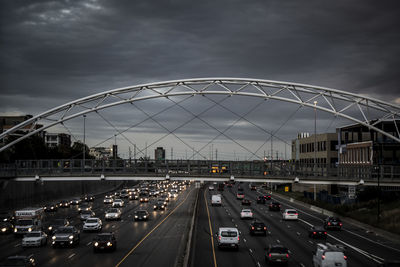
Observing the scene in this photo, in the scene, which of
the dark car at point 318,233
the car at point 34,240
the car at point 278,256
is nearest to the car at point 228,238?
the car at point 278,256

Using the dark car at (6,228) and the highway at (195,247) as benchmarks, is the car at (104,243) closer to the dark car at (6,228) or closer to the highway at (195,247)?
the highway at (195,247)

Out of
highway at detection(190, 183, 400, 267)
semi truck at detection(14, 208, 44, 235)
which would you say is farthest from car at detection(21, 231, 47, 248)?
highway at detection(190, 183, 400, 267)

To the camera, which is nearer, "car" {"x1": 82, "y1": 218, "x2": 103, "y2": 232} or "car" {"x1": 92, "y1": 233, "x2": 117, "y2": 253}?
"car" {"x1": 92, "y1": 233, "x2": 117, "y2": 253}

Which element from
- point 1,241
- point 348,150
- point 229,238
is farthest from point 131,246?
point 348,150

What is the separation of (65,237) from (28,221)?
10437 millimetres

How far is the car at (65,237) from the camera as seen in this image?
3816 centimetres

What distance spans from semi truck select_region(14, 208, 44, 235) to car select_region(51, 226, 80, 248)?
8.55m

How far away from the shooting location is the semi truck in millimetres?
46594

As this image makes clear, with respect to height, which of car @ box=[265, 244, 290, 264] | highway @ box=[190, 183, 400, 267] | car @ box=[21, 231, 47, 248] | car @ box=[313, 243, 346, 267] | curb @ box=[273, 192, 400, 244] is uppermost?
car @ box=[313, 243, 346, 267]

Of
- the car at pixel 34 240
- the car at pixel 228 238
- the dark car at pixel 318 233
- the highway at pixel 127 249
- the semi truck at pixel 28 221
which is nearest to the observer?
the highway at pixel 127 249

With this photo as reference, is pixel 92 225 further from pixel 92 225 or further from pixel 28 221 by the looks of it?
pixel 28 221

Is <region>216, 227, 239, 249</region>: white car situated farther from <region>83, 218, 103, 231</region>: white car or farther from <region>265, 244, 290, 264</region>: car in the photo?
<region>83, 218, 103, 231</region>: white car

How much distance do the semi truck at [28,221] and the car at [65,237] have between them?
8549 millimetres

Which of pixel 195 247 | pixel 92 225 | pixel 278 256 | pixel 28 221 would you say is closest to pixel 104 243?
pixel 195 247
